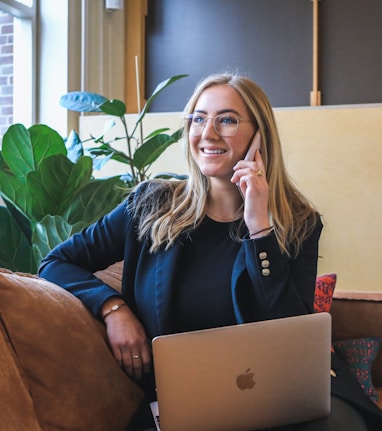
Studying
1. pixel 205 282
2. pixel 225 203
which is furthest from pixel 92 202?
pixel 205 282

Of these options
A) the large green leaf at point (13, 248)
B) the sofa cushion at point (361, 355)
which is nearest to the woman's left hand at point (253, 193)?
the sofa cushion at point (361, 355)

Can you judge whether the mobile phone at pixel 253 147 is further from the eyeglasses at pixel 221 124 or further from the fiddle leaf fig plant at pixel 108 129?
the fiddle leaf fig plant at pixel 108 129

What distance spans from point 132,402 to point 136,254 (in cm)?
39

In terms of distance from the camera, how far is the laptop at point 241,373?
1.17m

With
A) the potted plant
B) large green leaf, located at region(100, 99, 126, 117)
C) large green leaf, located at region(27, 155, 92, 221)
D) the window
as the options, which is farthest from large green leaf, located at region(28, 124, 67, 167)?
the window

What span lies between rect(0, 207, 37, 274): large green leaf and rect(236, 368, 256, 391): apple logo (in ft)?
4.33

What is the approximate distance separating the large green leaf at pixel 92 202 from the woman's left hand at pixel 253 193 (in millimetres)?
692

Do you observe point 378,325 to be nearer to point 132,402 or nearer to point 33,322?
point 132,402

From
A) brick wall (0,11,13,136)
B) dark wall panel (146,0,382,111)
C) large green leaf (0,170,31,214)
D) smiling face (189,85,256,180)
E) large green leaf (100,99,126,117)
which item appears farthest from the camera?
dark wall panel (146,0,382,111)

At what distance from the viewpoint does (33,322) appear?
125cm

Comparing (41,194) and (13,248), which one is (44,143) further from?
(13,248)

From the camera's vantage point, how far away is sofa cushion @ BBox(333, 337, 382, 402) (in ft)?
6.76

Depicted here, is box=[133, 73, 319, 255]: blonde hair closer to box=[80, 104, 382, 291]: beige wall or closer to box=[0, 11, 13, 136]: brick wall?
box=[80, 104, 382, 291]: beige wall

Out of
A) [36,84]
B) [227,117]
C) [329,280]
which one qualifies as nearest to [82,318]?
[227,117]
